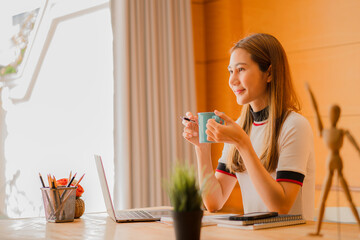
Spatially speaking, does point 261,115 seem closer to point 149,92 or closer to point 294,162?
point 294,162

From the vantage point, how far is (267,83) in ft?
6.79

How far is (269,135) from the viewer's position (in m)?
1.97

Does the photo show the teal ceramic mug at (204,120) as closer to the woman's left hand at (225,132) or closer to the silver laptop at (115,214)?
the woman's left hand at (225,132)

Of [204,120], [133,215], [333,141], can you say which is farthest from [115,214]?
[333,141]

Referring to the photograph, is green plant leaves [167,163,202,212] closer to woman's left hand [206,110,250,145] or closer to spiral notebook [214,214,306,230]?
spiral notebook [214,214,306,230]

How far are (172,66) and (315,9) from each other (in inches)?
44.9

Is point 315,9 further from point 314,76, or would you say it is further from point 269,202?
point 269,202

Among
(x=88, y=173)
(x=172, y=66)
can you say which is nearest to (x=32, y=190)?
(x=88, y=173)

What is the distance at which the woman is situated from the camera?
183 centimetres

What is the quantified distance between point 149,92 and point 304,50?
1179mm

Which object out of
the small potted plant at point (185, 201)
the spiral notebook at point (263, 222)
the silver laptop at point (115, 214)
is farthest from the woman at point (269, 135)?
the small potted plant at point (185, 201)

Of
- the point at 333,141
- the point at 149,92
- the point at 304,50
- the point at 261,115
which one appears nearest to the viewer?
the point at 333,141

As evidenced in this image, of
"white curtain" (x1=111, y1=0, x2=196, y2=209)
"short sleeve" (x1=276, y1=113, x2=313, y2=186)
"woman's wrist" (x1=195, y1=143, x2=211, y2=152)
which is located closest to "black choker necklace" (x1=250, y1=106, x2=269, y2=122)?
"short sleeve" (x1=276, y1=113, x2=313, y2=186)

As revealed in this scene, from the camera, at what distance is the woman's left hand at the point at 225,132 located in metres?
1.65
